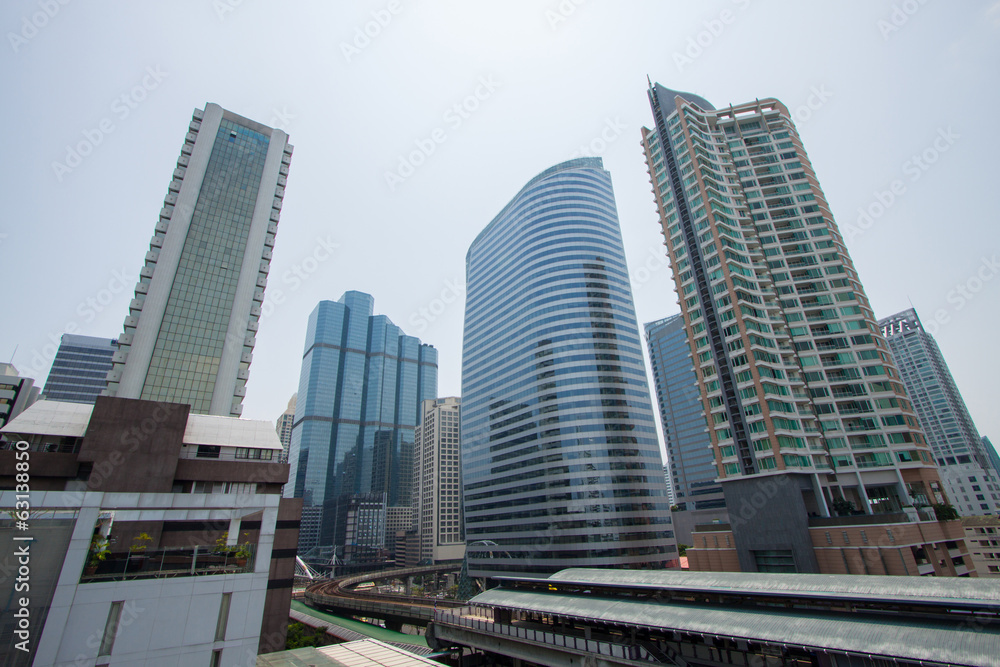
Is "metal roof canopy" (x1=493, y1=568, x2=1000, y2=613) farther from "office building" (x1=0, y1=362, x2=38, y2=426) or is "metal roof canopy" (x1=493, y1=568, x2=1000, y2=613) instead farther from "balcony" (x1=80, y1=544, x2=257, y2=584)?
"office building" (x1=0, y1=362, x2=38, y2=426)

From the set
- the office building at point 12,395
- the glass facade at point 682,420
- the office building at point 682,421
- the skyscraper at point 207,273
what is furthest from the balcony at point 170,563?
the glass facade at point 682,420

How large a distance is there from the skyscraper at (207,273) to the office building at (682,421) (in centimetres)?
12538

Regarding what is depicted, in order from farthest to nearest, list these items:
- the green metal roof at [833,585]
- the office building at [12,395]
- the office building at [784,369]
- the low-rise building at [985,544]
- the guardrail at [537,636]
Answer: the office building at [12,395] → the low-rise building at [985,544] → the office building at [784,369] → the guardrail at [537,636] → the green metal roof at [833,585]

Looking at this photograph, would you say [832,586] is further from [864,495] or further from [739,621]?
[864,495]

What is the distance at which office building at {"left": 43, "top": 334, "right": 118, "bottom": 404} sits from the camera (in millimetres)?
133000

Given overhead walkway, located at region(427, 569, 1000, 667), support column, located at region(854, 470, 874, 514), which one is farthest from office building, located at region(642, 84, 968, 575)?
overhead walkway, located at region(427, 569, 1000, 667)

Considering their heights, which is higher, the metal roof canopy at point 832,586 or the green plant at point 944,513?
the green plant at point 944,513

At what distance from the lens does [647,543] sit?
9394cm

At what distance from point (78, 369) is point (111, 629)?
560ft

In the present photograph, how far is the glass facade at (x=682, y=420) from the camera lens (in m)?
150

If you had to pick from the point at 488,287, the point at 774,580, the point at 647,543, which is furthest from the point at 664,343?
the point at 774,580

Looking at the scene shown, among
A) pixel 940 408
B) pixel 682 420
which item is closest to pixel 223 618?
pixel 682 420

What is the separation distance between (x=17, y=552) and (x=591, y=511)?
93.5 metres

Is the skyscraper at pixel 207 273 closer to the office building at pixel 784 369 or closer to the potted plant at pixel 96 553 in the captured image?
the potted plant at pixel 96 553
